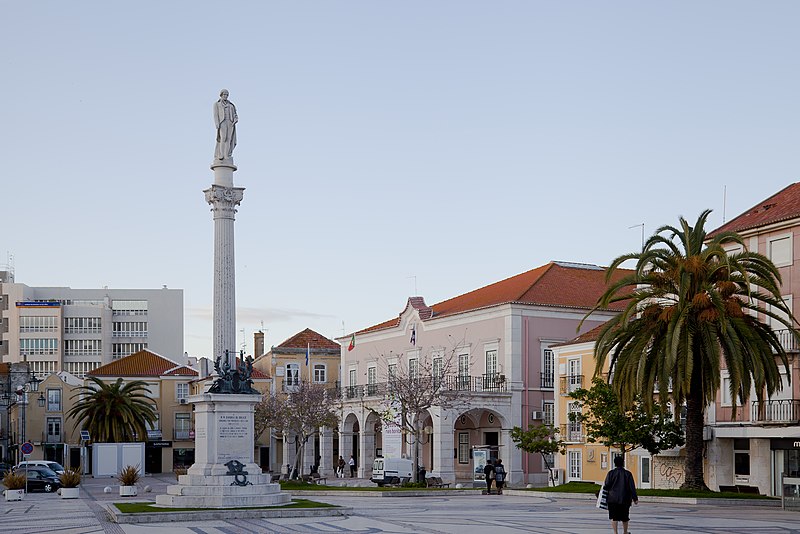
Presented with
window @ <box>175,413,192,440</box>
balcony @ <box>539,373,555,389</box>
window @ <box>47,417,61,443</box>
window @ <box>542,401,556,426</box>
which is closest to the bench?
window @ <box>542,401,556,426</box>

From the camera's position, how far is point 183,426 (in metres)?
91.0

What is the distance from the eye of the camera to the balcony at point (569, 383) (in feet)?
177

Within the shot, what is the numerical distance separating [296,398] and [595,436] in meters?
22.1

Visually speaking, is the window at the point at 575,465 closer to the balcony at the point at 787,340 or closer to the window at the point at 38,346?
the balcony at the point at 787,340

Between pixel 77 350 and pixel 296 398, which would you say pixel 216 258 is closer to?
pixel 296 398

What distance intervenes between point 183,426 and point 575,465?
44584mm

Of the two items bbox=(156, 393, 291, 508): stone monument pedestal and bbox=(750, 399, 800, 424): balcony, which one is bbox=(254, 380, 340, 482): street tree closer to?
bbox=(750, 399, 800, 424): balcony

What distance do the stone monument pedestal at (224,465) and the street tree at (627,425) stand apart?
A: 14.7 m

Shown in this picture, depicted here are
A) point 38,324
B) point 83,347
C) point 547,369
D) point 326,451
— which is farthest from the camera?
point 83,347

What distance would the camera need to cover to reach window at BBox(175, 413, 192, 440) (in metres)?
90.5

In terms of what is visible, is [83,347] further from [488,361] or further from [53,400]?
[488,361]

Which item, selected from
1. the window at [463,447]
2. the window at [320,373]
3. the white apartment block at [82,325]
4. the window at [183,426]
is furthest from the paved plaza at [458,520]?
the white apartment block at [82,325]

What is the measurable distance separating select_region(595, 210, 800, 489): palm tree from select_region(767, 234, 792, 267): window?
16.7 ft

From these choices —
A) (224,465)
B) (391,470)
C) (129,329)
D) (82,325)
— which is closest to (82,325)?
(82,325)
